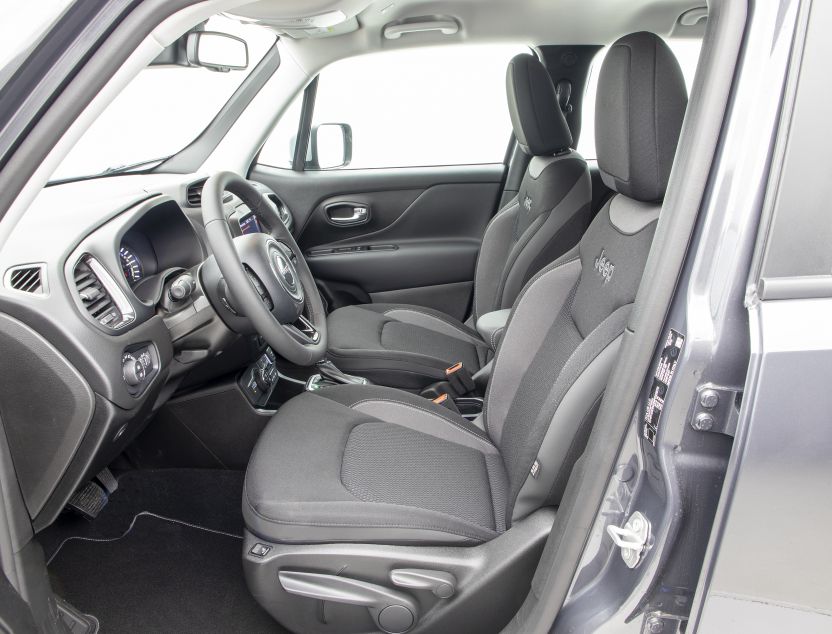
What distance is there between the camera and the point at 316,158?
302 cm

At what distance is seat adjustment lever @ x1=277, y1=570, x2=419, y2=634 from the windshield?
1.36 meters

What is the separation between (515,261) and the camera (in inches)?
99.3

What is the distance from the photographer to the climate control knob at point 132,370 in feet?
4.71

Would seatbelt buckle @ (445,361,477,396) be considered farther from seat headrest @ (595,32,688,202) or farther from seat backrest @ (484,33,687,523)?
seat headrest @ (595,32,688,202)

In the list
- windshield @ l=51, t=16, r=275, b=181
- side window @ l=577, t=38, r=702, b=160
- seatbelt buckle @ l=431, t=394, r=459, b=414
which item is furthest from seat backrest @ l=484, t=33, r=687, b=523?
windshield @ l=51, t=16, r=275, b=181

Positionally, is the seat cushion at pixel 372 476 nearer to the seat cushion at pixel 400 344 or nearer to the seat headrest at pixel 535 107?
the seat cushion at pixel 400 344

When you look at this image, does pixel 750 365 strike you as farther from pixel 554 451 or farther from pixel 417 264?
pixel 417 264

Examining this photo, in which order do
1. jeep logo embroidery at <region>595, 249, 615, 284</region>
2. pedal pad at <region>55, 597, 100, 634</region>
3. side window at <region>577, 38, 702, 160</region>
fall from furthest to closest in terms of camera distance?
side window at <region>577, 38, 702, 160</region> → pedal pad at <region>55, 597, 100, 634</region> → jeep logo embroidery at <region>595, 249, 615, 284</region>

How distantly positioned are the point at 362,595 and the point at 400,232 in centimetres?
206

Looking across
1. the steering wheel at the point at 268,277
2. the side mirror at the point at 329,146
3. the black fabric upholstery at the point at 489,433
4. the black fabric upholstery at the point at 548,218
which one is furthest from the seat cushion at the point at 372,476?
the side mirror at the point at 329,146

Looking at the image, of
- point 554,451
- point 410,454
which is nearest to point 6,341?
point 410,454

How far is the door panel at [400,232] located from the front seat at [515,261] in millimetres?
401

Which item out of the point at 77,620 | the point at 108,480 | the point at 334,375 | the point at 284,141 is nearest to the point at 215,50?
the point at 284,141

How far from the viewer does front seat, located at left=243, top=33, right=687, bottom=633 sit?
120cm
